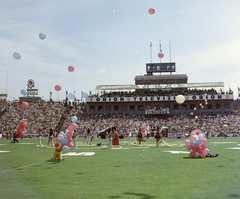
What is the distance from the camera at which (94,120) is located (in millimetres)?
63500

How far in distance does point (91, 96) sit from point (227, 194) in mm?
67766

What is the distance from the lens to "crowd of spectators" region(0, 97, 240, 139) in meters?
56.1

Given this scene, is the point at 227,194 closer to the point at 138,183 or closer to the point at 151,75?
the point at 138,183

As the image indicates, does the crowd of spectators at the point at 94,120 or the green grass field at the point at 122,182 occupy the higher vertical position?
Answer: the crowd of spectators at the point at 94,120

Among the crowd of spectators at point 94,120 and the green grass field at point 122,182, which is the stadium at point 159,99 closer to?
the crowd of spectators at point 94,120

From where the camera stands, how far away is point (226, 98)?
69.6 metres

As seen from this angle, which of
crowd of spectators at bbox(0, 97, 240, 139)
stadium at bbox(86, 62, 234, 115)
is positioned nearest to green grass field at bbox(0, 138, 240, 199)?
crowd of spectators at bbox(0, 97, 240, 139)

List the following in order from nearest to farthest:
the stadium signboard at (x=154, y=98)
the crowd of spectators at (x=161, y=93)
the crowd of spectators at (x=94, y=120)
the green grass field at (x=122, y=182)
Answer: the green grass field at (x=122, y=182), the crowd of spectators at (x=94, y=120), the stadium signboard at (x=154, y=98), the crowd of spectators at (x=161, y=93)

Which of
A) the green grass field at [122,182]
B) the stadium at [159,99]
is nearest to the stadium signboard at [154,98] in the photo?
the stadium at [159,99]

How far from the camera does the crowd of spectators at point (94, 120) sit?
184 feet

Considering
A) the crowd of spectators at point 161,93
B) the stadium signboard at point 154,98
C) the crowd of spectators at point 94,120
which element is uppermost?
the crowd of spectators at point 161,93

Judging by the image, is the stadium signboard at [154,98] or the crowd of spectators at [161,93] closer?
the stadium signboard at [154,98]

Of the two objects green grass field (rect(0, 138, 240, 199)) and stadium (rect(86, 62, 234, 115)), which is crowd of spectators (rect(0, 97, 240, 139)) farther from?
green grass field (rect(0, 138, 240, 199))

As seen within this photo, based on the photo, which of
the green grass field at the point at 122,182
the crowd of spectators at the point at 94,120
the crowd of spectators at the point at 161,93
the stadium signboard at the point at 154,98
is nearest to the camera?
the green grass field at the point at 122,182
